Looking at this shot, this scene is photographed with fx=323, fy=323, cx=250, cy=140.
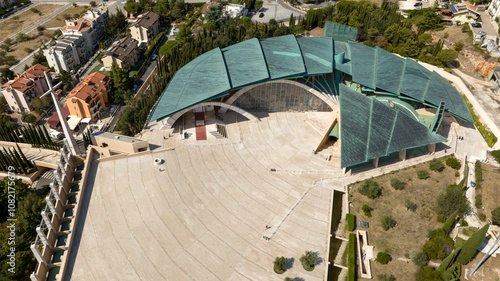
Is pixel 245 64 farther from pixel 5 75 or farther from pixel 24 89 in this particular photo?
pixel 5 75

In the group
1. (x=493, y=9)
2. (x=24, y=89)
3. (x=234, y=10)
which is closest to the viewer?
(x=24, y=89)

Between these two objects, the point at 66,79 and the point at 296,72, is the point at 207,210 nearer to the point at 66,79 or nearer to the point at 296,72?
the point at 296,72

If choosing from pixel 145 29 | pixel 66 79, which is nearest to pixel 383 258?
pixel 66 79

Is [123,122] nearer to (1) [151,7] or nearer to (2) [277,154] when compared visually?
(2) [277,154]

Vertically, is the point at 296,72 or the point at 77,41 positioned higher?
the point at 296,72

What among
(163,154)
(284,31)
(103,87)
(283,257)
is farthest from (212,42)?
(283,257)

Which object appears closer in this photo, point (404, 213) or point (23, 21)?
point (404, 213)

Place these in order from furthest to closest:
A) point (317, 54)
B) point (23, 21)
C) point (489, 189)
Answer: point (23, 21) → point (317, 54) → point (489, 189)

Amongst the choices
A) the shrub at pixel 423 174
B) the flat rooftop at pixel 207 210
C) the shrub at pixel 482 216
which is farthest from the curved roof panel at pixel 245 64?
the shrub at pixel 482 216

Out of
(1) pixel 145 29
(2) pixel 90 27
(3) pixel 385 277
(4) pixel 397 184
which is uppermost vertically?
(2) pixel 90 27
